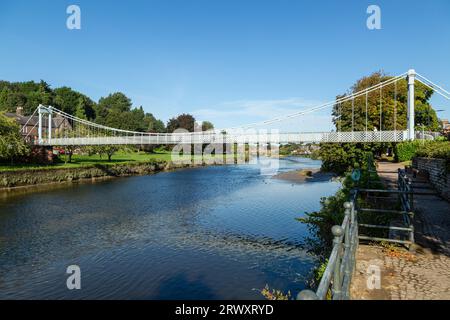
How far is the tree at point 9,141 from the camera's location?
36500 millimetres

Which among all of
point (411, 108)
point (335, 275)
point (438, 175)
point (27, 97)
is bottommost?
point (335, 275)

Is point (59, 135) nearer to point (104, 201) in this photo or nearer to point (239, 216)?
point (104, 201)

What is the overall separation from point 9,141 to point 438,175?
39.7 metres

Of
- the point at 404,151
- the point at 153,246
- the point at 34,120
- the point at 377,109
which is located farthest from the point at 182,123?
the point at 153,246

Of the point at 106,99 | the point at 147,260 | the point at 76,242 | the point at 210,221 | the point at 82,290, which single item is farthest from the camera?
the point at 106,99

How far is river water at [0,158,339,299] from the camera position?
37.6ft

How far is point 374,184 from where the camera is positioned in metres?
14.2

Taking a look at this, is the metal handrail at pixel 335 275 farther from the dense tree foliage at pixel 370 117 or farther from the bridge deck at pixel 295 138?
the dense tree foliage at pixel 370 117

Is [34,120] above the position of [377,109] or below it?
above

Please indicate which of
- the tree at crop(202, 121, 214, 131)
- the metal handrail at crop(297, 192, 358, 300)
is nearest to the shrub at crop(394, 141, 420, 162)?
the metal handrail at crop(297, 192, 358, 300)

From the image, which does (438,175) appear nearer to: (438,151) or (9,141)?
(438,151)

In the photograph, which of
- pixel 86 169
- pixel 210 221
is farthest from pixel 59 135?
pixel 210 221

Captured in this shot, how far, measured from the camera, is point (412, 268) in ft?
22.4
